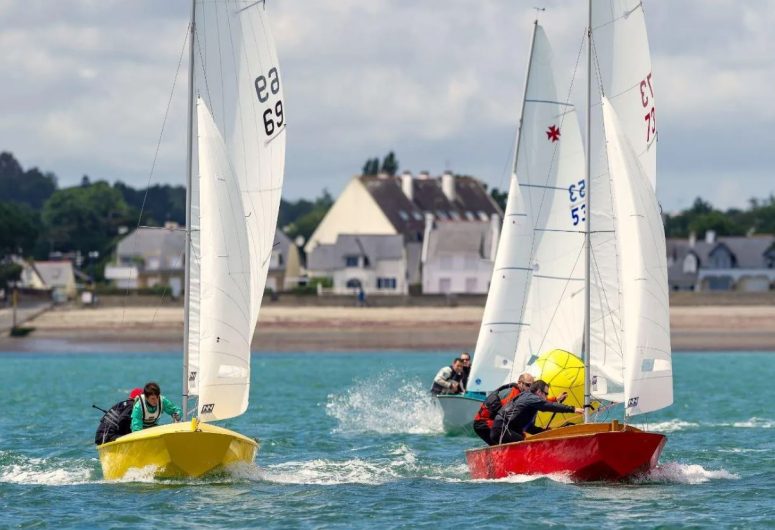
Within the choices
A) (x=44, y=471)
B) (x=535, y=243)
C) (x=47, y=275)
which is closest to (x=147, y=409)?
(x=44, y=471)

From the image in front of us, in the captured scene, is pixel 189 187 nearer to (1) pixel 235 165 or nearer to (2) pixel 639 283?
(1) pixel 235 165

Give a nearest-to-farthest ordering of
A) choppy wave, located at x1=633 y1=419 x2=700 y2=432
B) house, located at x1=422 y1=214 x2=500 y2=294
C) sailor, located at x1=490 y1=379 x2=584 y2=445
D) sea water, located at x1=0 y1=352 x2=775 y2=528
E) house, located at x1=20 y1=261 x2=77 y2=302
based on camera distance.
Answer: sea water, located at x1=0 y1=352 x2=775 y2=528
sailor, located at x1=490 y1=379 x2=584 y2=445
choppy wave, located at x1=633 y1=419 x2=700 y2=432
house, located at x1=422 y1=214 x2=500 y2=294
house, located at x1=20 y1=261 x2=77 y2=302

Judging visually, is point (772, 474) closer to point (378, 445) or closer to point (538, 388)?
point (538, 388)

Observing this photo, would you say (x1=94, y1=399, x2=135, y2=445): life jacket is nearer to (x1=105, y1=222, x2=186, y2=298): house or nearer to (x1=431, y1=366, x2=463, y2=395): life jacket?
(x1=431, y1=366, x2=463, y2=395): life jacket

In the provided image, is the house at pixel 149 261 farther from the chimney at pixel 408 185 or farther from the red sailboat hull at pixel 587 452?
the red sailboat hull at pixel 587 452

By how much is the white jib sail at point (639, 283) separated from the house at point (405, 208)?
301 ft

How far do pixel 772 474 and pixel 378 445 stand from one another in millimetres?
8505

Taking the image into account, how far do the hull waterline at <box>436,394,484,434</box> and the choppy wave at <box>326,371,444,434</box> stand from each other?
627 mm

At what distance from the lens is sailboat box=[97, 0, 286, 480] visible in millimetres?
24562

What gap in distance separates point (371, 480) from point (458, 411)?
7.93 meters

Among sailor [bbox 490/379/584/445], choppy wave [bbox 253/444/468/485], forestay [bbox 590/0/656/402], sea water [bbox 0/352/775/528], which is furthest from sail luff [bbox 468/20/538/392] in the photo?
sailor [bbox 490/379/584/445]

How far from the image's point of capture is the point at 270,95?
26.3m

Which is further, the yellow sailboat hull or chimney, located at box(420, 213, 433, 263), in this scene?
chimney, located at box(420, 213, 433, 263)

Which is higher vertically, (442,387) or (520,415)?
(520,415)
